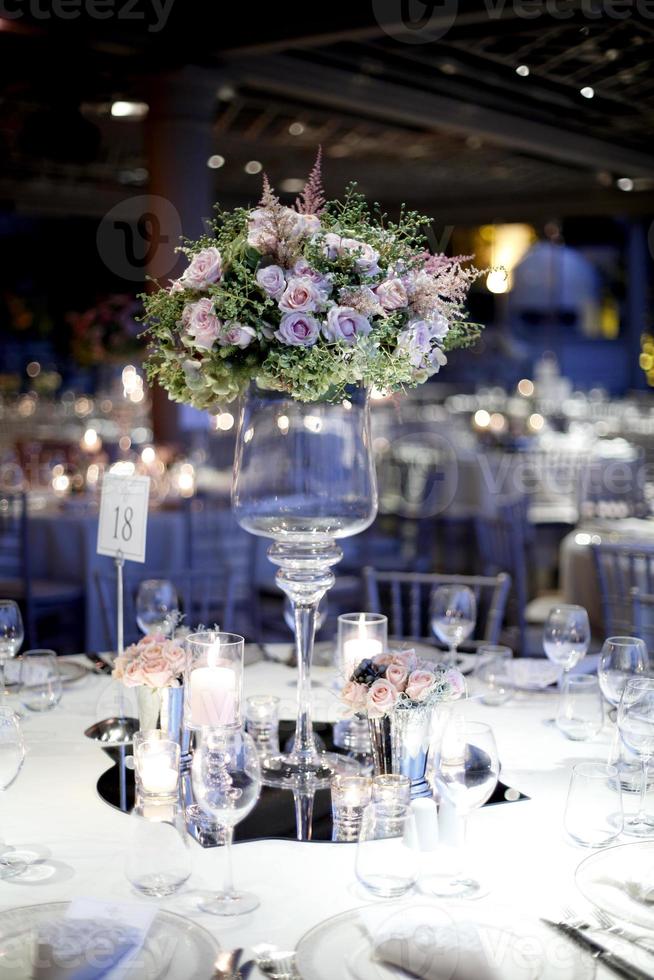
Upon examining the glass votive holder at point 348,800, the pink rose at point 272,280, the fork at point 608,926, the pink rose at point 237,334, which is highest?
the pink rose at point 272,280

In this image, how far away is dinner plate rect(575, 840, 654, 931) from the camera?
1.43m

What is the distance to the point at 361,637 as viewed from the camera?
2084mm

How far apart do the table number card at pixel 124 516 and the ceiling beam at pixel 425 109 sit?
5.34 m

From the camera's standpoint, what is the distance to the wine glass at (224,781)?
142 cm

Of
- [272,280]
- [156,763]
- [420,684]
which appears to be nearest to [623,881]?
[420,684]

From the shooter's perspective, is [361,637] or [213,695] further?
[361,637]

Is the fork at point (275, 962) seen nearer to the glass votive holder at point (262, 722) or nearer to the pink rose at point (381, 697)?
the pink rose at point (381, 697)

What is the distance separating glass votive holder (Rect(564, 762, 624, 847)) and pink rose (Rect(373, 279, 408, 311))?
0.80m

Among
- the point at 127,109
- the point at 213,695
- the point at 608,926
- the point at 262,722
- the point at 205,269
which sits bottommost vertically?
the point at 608,926

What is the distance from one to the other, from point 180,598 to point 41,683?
417mm

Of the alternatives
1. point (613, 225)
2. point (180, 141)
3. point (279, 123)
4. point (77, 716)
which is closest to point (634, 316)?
point (613, 225)

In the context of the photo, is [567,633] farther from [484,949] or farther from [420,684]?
[484,949]

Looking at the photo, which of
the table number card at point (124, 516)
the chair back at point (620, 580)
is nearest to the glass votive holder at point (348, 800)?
the table number card at point (124, 516)

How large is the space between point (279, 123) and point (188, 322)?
25.6 ft
